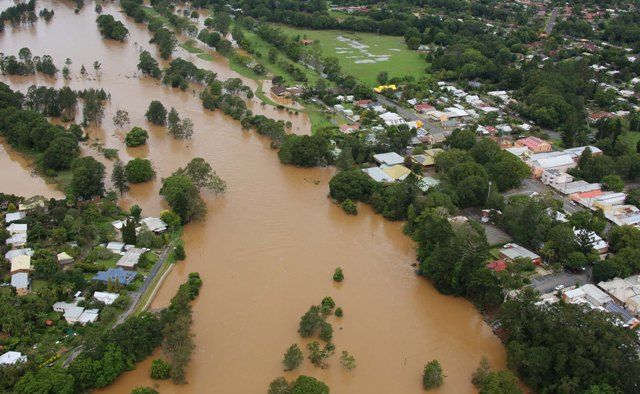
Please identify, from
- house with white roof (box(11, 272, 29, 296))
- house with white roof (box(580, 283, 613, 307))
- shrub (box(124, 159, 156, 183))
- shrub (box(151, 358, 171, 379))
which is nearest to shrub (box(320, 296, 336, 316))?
shrub (box(151, 358, 171, 379))

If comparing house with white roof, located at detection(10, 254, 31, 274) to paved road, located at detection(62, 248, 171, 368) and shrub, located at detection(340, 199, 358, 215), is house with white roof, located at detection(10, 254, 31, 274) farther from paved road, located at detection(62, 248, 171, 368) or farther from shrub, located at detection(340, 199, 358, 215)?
shrub, located at detection(340, 199, 358, 215)

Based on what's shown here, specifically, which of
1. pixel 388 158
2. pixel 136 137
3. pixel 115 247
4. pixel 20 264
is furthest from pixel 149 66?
pixel 20 264

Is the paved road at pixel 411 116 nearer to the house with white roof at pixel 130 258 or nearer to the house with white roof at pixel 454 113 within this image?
the house with white roof at pixel 454 113

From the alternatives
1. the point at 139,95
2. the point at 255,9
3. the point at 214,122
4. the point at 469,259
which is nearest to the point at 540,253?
the point at 469,259

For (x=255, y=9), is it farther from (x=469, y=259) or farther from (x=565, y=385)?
(x=565, y=385)

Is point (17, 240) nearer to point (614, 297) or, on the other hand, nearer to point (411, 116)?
point (614, 297)

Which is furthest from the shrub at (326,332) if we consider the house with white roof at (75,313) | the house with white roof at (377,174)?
the house with white roof at (377,174)
